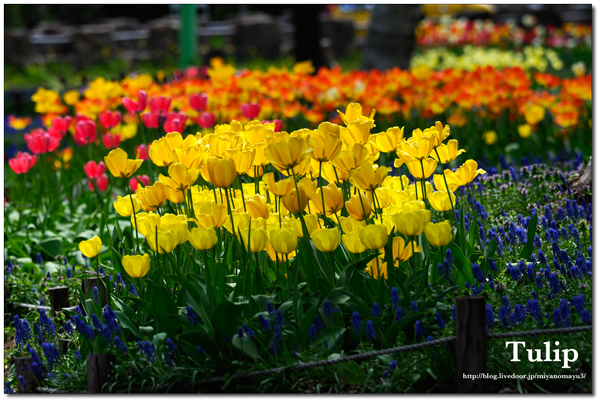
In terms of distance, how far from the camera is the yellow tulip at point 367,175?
7.02ft

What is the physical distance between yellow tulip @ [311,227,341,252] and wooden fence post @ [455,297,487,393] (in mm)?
409

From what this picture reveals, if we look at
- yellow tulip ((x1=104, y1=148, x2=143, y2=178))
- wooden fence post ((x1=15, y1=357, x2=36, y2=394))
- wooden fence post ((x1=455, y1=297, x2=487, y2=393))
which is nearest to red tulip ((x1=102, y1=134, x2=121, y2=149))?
yellow tulip ((x1=104, y1=148, x2=143, y2=178))

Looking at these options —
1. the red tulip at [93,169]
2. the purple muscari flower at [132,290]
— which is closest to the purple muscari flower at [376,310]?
the purple muscari flower at [132,290]

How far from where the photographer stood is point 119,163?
2398mm

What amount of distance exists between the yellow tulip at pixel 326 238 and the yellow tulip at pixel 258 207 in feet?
0.82

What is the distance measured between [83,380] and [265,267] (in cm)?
73

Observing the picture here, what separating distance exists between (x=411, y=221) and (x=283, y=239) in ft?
1.32

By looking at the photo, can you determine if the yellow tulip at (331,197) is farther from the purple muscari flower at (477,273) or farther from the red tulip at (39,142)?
the red tulip at (39,142)

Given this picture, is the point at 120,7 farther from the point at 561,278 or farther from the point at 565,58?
the point at 561,278

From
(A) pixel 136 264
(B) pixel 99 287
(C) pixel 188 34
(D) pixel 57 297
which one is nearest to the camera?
(A) pixel 136 264

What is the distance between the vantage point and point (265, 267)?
2.47 meters

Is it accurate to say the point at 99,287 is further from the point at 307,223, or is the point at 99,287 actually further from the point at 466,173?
the point at 466,173

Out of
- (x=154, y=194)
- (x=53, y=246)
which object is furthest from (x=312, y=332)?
(x=53, y=246)

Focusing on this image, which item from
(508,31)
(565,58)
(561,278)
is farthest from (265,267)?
(508,31)
